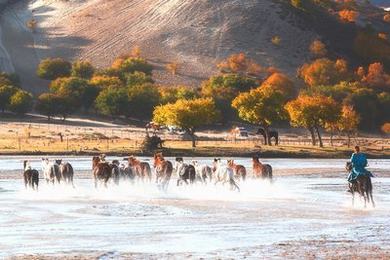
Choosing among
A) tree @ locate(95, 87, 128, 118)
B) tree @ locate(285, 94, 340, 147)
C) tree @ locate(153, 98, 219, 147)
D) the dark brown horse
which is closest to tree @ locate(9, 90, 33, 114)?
tree @ locate(95, 87, 128, 118)

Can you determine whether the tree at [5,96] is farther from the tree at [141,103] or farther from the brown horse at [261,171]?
the brown horse at [261,171]

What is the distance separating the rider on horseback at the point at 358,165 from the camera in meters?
37.2

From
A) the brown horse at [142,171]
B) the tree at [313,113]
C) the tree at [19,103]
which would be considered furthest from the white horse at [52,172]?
the tree at [19,103]

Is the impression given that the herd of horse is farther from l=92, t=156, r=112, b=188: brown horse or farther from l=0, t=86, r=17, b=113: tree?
l=0, t=86, r=17, b=113: tree

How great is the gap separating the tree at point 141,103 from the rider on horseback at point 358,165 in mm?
113341

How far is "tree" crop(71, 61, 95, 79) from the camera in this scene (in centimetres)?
19181

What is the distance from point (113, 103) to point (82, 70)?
147 feet

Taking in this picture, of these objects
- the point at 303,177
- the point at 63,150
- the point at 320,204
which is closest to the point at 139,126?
the point at 63,150

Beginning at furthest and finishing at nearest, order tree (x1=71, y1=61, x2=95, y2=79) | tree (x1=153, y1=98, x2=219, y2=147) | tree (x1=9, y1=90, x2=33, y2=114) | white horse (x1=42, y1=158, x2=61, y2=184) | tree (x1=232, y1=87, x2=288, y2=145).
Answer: tree (x1=71, y1=61, x2=95, y2=79) < tree (x1=9, y1=90, x2=33, y2=114) < tree (x1=232, y1=87, x2=288, y2=145) < tree (x1=153, y1=98, x2=219, y2=147) < white horse (x1=42, y1=158, x2=61, y2=184)

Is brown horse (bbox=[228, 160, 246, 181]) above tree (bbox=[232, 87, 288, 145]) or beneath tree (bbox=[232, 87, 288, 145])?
beneath

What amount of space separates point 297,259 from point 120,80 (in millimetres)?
160403

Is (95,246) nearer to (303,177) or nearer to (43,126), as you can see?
(303,177)

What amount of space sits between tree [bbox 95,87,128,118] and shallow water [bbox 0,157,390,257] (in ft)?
327

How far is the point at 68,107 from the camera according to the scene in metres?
148
